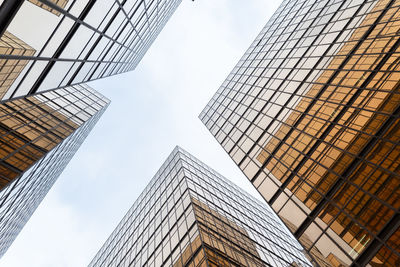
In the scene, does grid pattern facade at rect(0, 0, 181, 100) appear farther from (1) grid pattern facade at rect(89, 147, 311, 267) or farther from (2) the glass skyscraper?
(1) grid pattern facade at rect(89, 147, 311, 267)

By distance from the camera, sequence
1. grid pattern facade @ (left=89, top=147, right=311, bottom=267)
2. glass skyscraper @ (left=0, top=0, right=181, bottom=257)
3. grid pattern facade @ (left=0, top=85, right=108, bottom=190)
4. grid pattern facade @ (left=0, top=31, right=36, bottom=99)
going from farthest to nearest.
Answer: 1. grid pattern facade @ (left=89, top=147, right=311, bottom=267)
2. grid pattern facade @ (left=0, top=85, right=108, bottom=190)
3. glass skyscraper @ (left=0, top=0, right=181, bottom=257)
4. grid pattern facade @ (left=0, top=31, right=36, bottom=99)

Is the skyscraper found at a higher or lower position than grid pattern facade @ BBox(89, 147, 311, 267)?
higher

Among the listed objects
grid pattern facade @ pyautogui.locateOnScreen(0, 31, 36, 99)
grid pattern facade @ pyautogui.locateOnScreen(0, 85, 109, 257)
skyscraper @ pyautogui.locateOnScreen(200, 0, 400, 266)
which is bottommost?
grid pattern facade @ pyautogui.locateOnScreen(0, 85, 109, 257)

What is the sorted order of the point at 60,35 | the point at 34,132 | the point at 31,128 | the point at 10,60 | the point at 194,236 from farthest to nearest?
the point at 34,132
the point at 31,128
the point at 194,236
the point at 60,35
the point at 10,60

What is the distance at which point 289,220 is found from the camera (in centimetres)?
1583

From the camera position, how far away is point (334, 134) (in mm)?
15227

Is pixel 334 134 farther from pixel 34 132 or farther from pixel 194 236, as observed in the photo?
pixel 34 132

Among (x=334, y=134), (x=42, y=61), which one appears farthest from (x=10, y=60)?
(x=334, y=134)

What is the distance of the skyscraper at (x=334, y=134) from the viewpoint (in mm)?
11414

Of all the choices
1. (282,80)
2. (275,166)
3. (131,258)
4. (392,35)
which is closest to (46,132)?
(131,258)

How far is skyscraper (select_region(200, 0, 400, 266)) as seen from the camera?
11.4 meters

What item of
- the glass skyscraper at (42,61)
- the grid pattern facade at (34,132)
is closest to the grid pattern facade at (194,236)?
the grid pattern facade at (34,132)

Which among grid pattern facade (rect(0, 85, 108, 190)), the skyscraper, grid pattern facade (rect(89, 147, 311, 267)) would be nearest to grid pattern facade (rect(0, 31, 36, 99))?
grid pattern facade (rect(0, 85, 108, 190))

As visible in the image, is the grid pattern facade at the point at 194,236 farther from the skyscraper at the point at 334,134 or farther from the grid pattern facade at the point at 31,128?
the grid pattern facade at the point at 31,128
